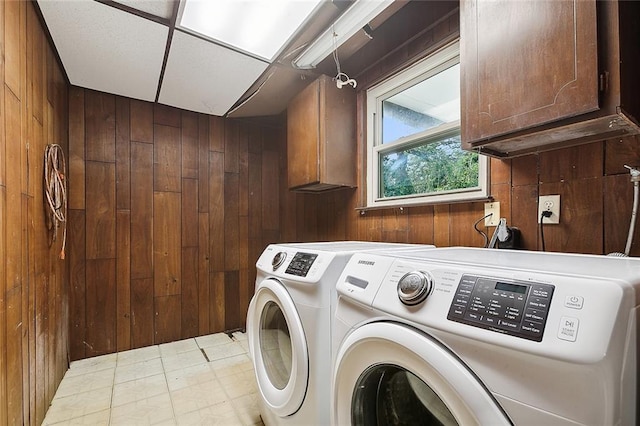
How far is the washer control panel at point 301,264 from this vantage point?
1.20m

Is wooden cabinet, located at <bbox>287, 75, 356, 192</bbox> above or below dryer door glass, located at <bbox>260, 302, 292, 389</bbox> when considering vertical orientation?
above

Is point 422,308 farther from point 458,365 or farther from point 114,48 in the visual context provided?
point 114,48

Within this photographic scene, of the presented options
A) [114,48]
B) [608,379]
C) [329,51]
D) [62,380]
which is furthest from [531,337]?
[62,380]

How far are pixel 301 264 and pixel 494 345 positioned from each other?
81 cm

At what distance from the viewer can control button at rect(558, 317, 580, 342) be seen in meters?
0.46

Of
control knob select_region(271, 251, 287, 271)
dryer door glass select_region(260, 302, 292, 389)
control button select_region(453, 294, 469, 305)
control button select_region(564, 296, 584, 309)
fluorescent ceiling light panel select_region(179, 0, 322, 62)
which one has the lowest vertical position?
dryer door glass select_region(260, 302, 292, 389)

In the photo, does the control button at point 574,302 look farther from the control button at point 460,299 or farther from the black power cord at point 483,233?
the black power cord at point 483,233

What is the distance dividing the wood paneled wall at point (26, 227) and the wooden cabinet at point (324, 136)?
4.77 feet

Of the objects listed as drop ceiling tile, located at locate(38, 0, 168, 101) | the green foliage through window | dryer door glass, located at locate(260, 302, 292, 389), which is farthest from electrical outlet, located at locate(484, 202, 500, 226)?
drop ceiling tile, located at locate(38, 0, 168, 101)

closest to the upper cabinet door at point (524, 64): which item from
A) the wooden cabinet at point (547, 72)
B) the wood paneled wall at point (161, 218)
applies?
the wooden cabinet at point (547, 72)

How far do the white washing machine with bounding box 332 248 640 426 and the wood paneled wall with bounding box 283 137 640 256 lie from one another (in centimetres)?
61

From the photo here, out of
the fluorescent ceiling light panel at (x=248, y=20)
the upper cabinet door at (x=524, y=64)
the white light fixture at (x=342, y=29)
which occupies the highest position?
the fluorescent ceiling light panel at (x=248, y=20)

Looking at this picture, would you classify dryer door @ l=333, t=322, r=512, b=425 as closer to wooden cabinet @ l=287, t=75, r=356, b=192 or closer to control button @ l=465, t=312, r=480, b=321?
control button @ l=465, t=312, r=480, b=321

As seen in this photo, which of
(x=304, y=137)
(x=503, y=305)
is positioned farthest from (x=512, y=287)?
(x=304, y=137)
